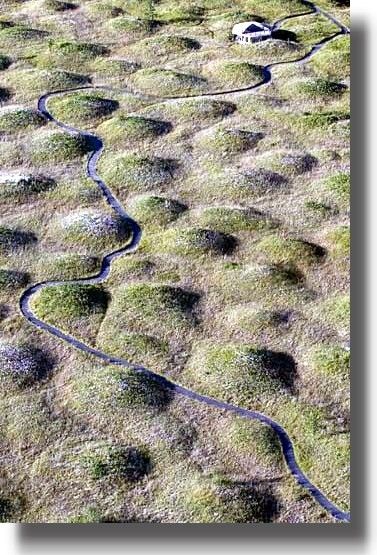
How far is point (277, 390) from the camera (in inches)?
1356

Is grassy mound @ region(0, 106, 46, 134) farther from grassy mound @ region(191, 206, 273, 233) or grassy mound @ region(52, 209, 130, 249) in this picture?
grassy mound @ region(191, 206, 273, 233)

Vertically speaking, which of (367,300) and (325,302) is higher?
(367,300)

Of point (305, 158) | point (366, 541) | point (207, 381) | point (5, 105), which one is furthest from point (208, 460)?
point (5, 105)

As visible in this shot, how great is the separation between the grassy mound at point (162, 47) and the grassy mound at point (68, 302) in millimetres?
30363

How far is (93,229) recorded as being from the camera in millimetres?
44844

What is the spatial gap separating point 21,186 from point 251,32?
2691 cm

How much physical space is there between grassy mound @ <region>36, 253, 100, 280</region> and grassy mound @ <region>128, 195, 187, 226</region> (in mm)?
4551

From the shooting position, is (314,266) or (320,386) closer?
(320,386)

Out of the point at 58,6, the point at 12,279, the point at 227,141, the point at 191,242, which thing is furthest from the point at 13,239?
the point at 58,6

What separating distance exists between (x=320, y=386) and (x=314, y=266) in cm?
895

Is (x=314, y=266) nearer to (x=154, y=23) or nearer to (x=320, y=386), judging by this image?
(x=320, y=386)

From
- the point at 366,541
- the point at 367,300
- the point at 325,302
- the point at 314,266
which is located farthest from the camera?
the point at 314,266

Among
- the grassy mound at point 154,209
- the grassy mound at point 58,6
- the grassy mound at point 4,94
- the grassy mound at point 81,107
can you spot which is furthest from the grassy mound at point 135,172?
the grassy mound at point 58,6

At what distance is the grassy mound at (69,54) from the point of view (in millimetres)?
64125
